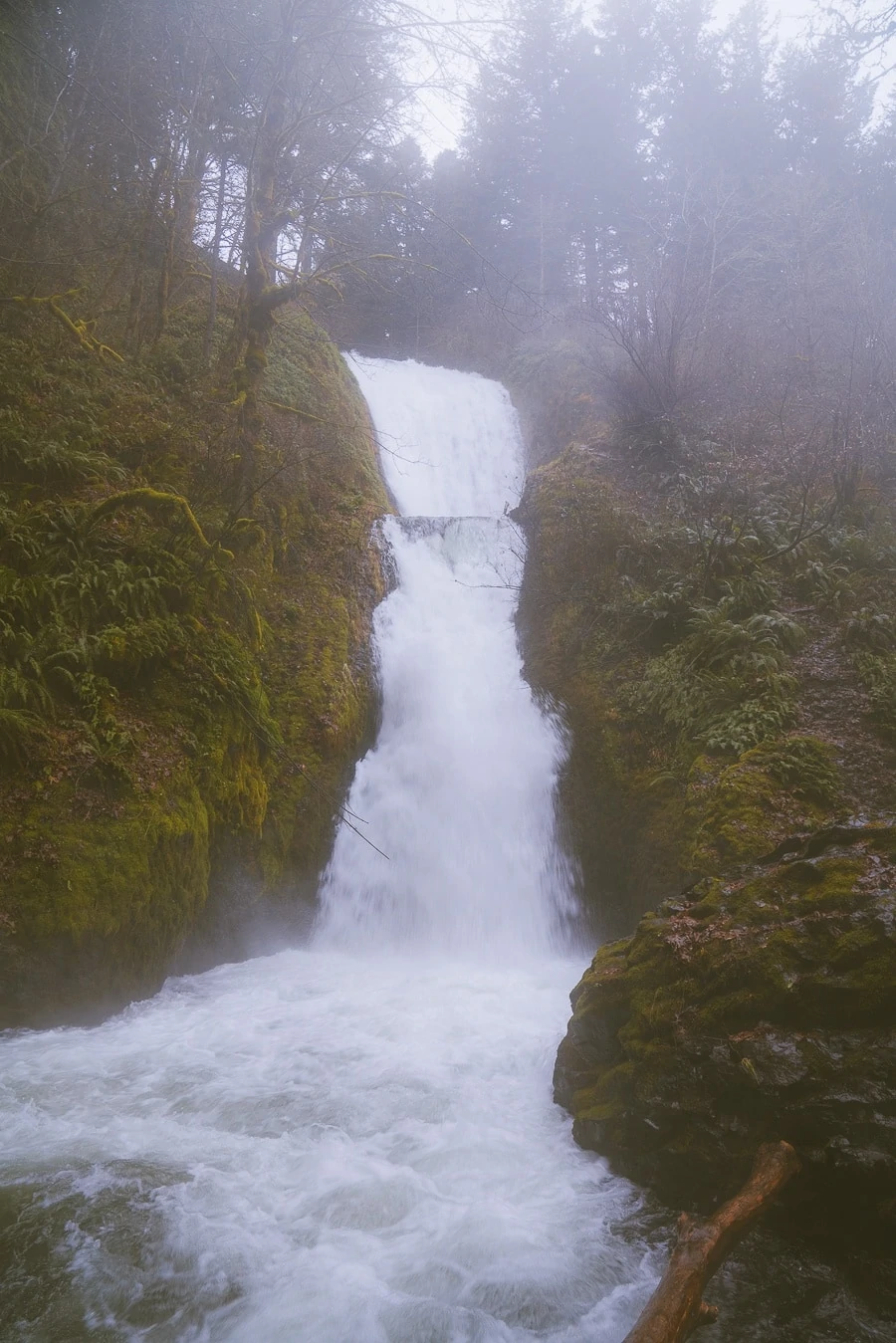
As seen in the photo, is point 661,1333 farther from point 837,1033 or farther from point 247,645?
point 247,645

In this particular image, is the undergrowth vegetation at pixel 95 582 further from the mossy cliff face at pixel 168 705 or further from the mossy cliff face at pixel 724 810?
the mossy cliff face at pixel 724 810

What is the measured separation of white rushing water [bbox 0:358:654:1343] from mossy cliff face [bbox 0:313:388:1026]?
0.59 m

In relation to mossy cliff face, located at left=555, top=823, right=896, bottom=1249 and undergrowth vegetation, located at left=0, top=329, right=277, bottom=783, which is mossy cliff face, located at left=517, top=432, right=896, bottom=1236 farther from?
undergrowth vegetation, located at left=0, top=329, right=277, bottom=783

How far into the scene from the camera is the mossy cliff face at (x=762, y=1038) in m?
3.26

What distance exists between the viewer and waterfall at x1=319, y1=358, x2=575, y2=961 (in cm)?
813

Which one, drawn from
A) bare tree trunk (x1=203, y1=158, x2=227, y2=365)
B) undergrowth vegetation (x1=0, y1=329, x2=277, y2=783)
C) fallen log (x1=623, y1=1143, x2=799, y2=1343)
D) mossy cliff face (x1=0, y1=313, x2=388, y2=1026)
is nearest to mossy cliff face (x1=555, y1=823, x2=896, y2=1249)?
fallen log (x1=623, y1=1143, x2=799, y2=1343)

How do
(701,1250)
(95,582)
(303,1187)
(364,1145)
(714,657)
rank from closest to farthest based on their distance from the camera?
(701,1250) < (303,1187) < (364,1145) < (95,582) < (714,657)

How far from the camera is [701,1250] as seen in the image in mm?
2807

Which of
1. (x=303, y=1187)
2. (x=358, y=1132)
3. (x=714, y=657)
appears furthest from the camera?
(x=714, y=657)

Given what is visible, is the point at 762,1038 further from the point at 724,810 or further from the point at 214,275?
the point at 214,275

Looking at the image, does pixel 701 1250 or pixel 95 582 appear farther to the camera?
pixel 95 582

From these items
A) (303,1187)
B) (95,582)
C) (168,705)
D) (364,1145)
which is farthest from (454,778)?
(303,1187)

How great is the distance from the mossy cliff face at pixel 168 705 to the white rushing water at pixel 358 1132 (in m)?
0.59

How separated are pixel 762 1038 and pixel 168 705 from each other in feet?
19.0
